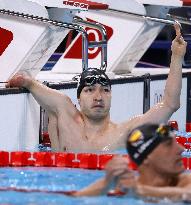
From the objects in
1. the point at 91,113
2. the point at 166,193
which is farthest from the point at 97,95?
the point at 166,193

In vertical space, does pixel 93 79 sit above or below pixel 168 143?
above

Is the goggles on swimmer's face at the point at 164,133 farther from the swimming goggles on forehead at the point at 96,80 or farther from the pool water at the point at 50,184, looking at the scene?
the swimming goggles on forehead at the point at 96,80

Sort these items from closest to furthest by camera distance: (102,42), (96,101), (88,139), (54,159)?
1. (54,159)
2. (96,101)
3. (88,139)
4. (102,42)

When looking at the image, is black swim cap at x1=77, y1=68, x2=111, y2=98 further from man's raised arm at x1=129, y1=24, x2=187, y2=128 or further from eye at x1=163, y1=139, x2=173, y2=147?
eye at x1=163, y1=139, x2=173, y2=147

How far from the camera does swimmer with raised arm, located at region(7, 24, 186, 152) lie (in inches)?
259

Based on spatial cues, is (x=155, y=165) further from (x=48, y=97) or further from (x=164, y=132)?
(x=48, y=97)

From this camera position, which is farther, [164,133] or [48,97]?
[48,97]

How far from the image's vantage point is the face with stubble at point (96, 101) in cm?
655

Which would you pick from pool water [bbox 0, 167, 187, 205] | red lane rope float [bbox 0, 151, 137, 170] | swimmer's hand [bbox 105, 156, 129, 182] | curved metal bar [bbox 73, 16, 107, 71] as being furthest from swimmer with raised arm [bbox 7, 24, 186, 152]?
swimmer's hand [bbox 105, 156, 129, 182]

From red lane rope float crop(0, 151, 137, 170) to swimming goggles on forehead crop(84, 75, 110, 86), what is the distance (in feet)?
1.76

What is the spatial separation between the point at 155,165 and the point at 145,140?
0.13m

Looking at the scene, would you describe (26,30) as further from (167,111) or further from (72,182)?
(72,182)

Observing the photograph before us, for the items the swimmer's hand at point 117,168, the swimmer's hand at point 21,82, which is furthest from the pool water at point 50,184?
the swimmer's hand at point 21,82

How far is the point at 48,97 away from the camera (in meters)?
6.75
